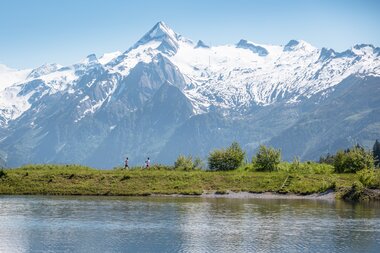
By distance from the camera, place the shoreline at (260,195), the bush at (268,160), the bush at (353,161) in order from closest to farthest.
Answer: the shoreline at (260,195) → the bush at (353,161) → the bush at (268,160)

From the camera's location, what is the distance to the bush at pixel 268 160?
116m

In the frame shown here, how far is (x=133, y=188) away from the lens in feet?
330

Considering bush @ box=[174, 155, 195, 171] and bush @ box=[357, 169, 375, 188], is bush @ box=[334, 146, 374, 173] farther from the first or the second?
bush @ box=[174, 155, 195, 171]

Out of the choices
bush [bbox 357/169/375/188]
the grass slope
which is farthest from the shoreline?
bush [bbox 357/169/375/188]

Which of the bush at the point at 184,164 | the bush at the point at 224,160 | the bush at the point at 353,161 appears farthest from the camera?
the bush at the point at 184,164

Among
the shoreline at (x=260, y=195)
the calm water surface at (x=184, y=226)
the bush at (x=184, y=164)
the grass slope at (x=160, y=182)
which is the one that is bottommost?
the calm water surface at (x=184, y=226)

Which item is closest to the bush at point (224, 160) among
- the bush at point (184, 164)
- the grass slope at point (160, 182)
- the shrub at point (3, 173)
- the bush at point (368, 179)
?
the bush at point (184, 164)

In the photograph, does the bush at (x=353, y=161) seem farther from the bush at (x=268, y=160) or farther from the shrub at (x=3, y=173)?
the shrub at (x=3, y=173)

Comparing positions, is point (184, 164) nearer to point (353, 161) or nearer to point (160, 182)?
point (160, 182)

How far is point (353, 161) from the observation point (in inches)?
4520

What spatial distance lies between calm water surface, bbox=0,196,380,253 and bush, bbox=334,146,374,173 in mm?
28790

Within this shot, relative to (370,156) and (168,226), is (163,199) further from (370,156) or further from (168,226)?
(370,156)

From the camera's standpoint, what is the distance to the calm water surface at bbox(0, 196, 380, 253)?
52.2m

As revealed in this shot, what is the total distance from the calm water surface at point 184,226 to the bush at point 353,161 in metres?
28.8
